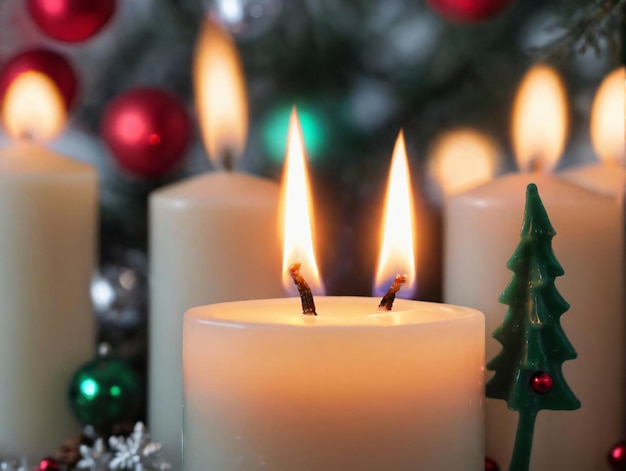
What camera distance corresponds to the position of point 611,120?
938 millimetres

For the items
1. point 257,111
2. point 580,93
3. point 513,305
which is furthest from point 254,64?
point 513,305

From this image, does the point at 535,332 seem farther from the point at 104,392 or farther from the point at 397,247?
the point at 104,392

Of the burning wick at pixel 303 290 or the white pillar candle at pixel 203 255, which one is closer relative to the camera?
the burning wick at pixel 303 290

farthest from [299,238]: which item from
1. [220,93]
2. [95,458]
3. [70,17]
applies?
[70,17]

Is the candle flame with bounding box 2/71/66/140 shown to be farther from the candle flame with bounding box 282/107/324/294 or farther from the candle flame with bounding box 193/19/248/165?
the candle flame with bounding box 282/107/324/294

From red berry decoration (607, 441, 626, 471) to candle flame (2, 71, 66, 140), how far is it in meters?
0.62

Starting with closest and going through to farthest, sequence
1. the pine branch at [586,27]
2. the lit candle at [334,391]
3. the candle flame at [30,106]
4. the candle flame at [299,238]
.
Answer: the lit candle at [334,391] → the candle flame at [299,238] → the pine branch at [586,27] → the candle flame at [30,106]

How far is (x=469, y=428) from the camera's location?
0.53 meters

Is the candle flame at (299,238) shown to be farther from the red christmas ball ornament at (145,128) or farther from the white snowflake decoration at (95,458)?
the red christmas ball ornament at (145,128)

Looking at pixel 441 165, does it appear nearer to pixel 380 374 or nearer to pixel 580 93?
pixel 580 93

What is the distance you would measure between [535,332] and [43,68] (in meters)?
0.62

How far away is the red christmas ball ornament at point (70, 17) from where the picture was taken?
3.16 ft

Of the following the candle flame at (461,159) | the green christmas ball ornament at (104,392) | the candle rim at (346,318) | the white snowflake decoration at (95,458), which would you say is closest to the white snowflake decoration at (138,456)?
the white snowflake decoration at (95,458)

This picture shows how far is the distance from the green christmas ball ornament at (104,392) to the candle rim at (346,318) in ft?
1.08
